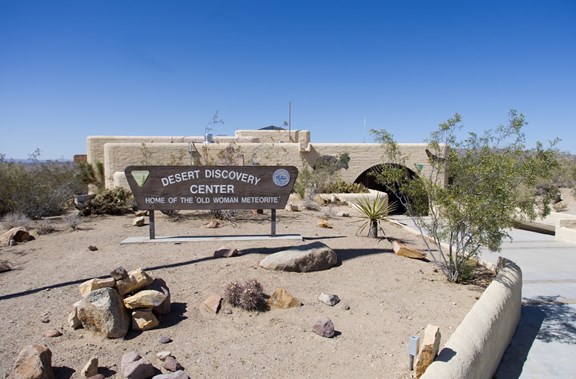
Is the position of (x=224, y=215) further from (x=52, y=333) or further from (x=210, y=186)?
(x=52, y=333)

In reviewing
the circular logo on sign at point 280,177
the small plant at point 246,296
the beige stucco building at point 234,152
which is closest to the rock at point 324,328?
the small plant at point 246,296

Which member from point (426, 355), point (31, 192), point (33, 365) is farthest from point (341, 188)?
point (33, 365)

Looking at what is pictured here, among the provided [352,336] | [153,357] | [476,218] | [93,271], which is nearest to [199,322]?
[153,357]

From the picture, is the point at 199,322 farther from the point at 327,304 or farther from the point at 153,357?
the point at 327,304

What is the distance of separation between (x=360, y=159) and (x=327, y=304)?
17.6 m

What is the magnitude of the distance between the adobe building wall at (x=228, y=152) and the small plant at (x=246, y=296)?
1255 centimetres

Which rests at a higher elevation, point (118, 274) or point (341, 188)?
point (341, 188)

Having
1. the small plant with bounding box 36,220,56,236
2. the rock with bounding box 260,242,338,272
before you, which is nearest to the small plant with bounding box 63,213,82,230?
the small plant with bounding box 36,220,56,236

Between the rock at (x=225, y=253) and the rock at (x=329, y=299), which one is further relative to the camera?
the rock at (x=225, y=253)

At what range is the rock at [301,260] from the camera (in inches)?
279

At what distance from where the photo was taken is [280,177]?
9.30m

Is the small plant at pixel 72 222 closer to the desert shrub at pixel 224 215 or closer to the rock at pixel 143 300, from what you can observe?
the desert shrub at pixel 224 215

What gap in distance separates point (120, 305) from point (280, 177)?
5.01 m

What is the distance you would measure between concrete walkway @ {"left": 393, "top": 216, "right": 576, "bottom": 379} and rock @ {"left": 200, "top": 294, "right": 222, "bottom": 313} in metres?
3.55
